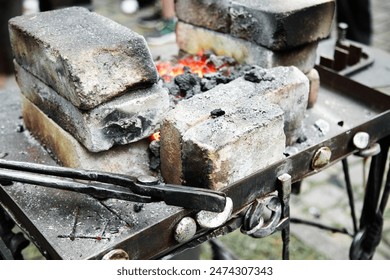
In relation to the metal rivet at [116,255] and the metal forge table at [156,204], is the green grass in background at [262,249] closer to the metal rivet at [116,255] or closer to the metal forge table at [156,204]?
the metal forge table at [156,204]

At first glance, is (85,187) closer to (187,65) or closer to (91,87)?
(91,87)

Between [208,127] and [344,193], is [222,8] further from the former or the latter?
[344,193]

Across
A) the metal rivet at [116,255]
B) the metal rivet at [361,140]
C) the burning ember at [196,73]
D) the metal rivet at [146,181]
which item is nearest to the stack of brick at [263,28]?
the burning ember at [196,73]

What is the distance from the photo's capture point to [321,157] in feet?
→ 6.78

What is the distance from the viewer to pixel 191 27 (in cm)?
266

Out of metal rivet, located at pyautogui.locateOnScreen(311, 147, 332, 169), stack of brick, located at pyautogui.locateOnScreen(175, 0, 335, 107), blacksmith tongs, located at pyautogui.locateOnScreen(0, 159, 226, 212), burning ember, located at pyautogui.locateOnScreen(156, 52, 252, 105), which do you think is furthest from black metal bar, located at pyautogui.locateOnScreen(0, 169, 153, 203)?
stack of brick, located at pyautogui.locateOnScreen(175, 0, 335, 107)

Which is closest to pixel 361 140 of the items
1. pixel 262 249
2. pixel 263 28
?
pixel 263 28

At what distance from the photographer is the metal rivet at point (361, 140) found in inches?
85.5

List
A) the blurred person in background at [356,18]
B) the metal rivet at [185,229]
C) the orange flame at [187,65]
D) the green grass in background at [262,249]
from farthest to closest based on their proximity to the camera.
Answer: the blurred person in background at [356,18], the green grass in background at [262,249], the orange flame at [187,65], the metal rivet at [185,229]

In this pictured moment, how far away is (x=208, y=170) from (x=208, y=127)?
16 centimetres

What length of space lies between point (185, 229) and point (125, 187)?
25cm

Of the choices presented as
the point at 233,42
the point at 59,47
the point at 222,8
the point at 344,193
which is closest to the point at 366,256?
the point at 344,193

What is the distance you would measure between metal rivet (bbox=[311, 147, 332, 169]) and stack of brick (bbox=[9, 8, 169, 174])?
0.64 m

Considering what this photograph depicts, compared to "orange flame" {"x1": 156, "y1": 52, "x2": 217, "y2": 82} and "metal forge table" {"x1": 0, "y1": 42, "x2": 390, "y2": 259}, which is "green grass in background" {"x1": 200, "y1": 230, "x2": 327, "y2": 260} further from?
"orange flame" {"x1": 156, "y1": 52, "x2": 217, "y2": 82}
